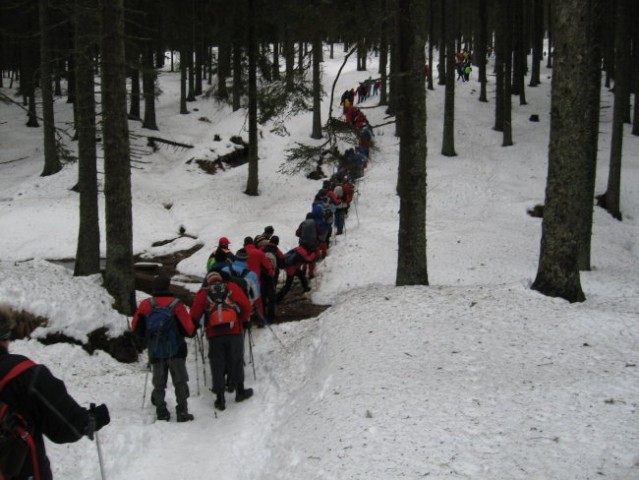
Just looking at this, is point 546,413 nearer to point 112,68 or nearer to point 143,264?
point 112,68

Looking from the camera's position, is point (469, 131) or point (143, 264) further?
point (469, 131)

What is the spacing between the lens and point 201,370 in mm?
9164

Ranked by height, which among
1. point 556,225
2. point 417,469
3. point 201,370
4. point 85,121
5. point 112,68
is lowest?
point 201,370

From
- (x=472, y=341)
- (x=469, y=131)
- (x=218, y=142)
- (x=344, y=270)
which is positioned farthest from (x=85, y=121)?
(x=469, y=131)

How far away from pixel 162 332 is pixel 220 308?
0.85m

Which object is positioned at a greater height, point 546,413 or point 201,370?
point 546,413

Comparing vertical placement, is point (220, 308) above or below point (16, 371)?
below

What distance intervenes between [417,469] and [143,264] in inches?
492

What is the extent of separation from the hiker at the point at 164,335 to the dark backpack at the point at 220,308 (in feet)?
1.33

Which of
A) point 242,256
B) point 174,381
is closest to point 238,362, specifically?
point 174,381

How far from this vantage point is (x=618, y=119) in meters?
17.8

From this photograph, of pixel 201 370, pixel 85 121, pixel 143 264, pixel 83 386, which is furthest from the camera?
pixel 143 264

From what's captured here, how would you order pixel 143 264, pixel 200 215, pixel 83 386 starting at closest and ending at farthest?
pixel 83 386, pixel 143 264, pixel 200 215

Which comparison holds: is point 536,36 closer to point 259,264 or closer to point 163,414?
point 259,264
